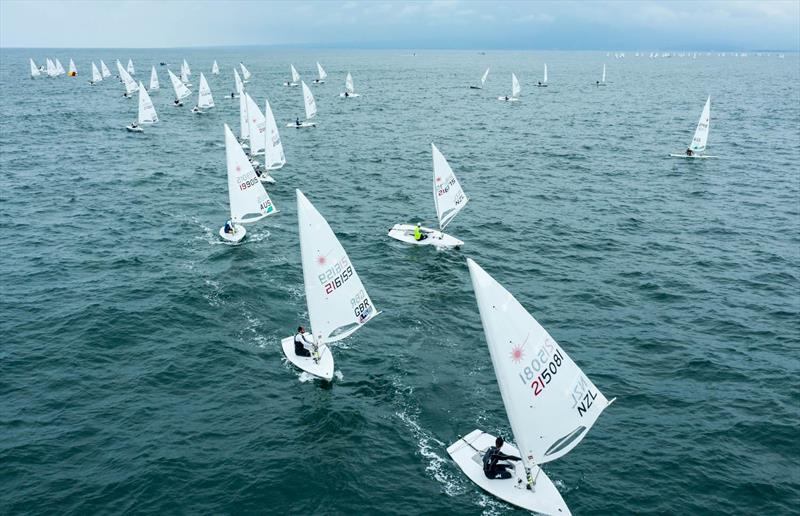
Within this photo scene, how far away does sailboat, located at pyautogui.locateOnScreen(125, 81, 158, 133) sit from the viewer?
10919 cm

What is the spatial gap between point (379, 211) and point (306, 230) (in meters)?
34.2

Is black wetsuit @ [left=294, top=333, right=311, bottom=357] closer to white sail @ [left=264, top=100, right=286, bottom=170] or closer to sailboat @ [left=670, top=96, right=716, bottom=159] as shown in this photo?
white sail @ [left=264, top=100, right=286, bottom=170]

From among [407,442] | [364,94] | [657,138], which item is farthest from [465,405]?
[364,94]

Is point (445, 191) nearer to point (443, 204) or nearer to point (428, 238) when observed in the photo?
point (443, 204)

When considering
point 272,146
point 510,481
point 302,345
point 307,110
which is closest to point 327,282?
point 302,345

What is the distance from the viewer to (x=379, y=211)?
65812 mm

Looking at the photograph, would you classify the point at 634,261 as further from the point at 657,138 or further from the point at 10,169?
the point at 10,169

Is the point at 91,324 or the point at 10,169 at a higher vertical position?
the point at 10,169

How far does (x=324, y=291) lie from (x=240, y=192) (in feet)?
83.3

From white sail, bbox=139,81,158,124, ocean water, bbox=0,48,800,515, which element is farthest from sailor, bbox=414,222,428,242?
white sail, bbox=139,81,158,124

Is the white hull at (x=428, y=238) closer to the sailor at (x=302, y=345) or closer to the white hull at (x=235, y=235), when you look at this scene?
the white hull at (x=235, y=235)

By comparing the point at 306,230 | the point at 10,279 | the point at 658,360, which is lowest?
the point at 658,360

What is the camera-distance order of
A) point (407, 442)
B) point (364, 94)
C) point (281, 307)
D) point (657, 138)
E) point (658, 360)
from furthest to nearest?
1. point (364, 94)
2. point (657, 138)
3. point (281, 307)
4. point (658, 360)
5. point (407, 442)

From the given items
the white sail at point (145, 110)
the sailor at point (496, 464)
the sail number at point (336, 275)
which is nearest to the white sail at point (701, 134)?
the sail number at point (336, 275)
